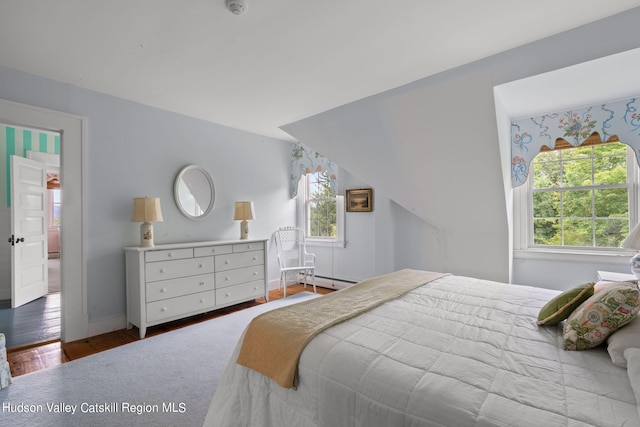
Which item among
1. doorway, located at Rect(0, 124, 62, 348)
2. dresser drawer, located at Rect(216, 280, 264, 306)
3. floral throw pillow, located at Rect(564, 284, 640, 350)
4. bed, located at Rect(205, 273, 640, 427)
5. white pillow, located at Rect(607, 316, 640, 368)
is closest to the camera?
bed, located at Rect(205, 273, 640, 427)

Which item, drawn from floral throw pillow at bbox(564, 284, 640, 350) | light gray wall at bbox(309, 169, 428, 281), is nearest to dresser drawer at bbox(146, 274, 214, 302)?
light gray wall at bbox(309, 169, 428, 281)

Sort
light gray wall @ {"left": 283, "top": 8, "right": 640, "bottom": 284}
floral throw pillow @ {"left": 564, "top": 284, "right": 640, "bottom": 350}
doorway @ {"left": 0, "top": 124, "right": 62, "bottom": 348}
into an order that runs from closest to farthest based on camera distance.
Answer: floral throw pillow @ {"left": 564, "top": 284, "right": 640, "bottom": 350} → light gray wall @ {"left": 283, "top": 8, "right": 640, "bottom": 284} → doorway @ {"left": 0, "top": 124, "right": 62, "bottom": 348}

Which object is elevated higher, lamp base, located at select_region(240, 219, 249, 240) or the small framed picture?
the small framed picture

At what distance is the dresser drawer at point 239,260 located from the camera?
3570mm

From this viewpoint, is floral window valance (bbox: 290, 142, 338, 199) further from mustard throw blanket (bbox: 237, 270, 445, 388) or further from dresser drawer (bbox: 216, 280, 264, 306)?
mustard throw blanket (bbox: 237, 270, 445, 388)

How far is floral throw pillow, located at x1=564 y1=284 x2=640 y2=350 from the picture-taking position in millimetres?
1236

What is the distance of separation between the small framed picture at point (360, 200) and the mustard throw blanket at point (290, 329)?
2416 mm

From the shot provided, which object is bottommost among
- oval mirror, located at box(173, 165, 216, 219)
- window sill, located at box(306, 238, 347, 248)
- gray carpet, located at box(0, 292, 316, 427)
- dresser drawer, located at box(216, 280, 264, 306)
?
gray carpet, located at box(0, 292, 316, 427)

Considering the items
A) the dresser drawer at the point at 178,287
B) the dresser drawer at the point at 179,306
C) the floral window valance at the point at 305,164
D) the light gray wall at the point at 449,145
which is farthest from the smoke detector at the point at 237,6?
the floral window valance at the point at 305,164

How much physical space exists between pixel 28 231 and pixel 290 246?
135 inches

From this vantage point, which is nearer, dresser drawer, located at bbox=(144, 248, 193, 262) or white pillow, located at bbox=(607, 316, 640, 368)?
white pillow, located at bbox=(607, 316, 640, 368)

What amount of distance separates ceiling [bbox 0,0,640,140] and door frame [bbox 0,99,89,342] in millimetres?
424

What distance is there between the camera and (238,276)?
375 cm

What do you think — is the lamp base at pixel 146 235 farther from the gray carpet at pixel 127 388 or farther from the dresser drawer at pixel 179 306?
the gray carpet at pixel 127 388
